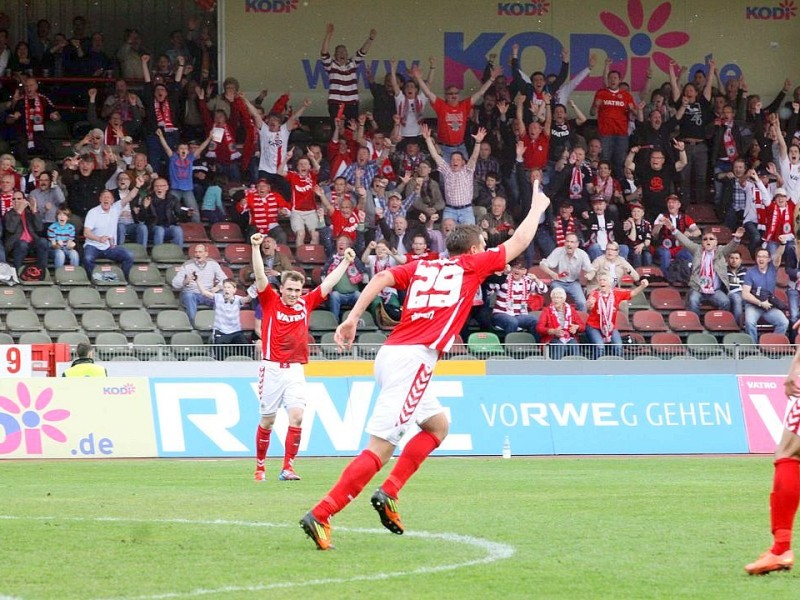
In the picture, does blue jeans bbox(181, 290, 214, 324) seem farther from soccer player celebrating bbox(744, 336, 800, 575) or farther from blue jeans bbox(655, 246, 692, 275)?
soccer player celebrating bbox(744, 336, 800, 575)

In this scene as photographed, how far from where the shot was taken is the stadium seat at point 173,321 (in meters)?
24.5

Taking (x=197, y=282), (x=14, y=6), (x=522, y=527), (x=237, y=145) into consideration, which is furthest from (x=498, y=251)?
(x=14, y=6)

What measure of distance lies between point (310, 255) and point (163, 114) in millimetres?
4350

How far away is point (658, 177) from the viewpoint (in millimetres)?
28875

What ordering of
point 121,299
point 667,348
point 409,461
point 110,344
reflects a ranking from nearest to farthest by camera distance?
point 409,461 → point 110,344 → point 667,348 → point 121,299

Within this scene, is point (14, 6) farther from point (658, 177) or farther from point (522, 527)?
point (522, 527)

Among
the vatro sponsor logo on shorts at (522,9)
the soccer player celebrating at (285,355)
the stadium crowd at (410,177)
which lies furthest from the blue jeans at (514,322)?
the vatro sponsor logo on shorts at (522,9)

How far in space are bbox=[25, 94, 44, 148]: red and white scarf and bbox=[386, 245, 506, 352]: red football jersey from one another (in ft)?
67.0

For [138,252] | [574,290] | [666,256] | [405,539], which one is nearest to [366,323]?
[574,290]

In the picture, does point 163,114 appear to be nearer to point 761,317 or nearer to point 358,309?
point 761,317

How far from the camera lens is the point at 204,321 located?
24578 millimetres

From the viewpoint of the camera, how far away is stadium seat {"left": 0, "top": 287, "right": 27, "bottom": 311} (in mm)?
24422

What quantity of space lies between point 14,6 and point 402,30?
901cm

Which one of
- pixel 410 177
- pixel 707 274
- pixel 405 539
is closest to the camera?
pixel 405 539
